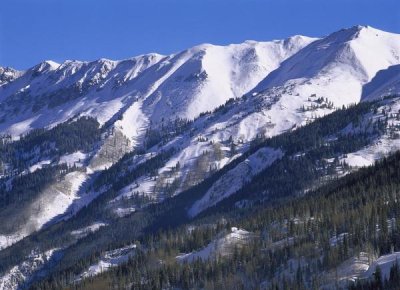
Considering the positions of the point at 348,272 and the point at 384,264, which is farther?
the point at 348,272

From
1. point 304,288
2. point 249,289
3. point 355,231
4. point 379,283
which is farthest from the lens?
point 355,231

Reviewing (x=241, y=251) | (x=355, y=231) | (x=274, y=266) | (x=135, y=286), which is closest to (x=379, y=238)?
(x=355, y=231)

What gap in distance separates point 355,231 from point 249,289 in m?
29.2

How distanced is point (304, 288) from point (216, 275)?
33662mm

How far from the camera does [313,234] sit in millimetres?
194875

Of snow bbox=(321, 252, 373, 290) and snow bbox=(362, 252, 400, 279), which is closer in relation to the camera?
snow bbox=(362, 252, 400, 279)

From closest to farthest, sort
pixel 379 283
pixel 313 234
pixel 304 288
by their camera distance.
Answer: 1. pixel 379 283
2. pixel 304 288
3. pixel 313 234

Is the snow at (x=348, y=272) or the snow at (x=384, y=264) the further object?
the snow at (x=348, y=272)

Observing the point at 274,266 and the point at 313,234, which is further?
the point at 313,234

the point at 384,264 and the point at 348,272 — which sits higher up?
the point at 384,264

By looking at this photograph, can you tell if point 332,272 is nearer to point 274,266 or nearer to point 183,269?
point 274,266

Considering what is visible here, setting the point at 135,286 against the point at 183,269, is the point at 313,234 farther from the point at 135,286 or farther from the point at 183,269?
the point at 135,286

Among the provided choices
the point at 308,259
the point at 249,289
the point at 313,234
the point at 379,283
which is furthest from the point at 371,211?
the point at 379,283

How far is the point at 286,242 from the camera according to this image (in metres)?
195
